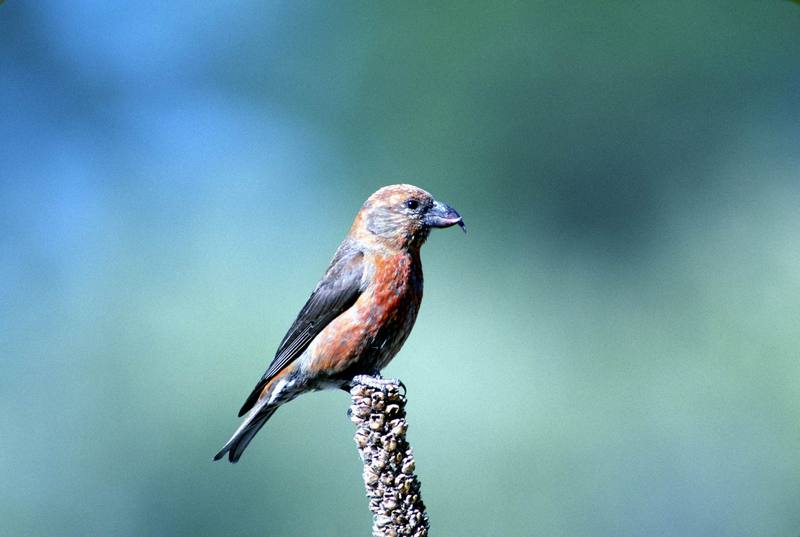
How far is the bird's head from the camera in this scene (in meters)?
2.82

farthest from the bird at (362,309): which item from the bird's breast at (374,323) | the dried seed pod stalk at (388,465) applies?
the dried seed pod stalk at (388,465)

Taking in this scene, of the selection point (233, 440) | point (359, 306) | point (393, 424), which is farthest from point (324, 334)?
point (393, 424)

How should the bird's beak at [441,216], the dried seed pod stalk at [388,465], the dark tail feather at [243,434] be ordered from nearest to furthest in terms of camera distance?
1. the dried seed pod stalk at [388,465]
2. the bird's beak at [441,216]
3. the dark tail feather at [243,434]

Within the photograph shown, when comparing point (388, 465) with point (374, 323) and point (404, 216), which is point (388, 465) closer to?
point (374, 323)

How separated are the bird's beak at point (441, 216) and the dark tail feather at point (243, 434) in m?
0.90

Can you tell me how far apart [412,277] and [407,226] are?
18 cm

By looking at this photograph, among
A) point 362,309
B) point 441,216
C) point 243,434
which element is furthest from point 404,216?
point 243,434

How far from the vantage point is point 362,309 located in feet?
9.18

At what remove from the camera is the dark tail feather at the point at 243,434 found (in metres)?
2.95

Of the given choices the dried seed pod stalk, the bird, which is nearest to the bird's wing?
the bird

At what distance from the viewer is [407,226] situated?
284 cm

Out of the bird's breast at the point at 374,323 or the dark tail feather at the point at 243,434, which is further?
the dark tail feather at the point at 243,434

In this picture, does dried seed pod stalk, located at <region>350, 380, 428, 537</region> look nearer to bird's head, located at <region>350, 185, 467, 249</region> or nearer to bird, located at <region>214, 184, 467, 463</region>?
bird, located at <region>214, 184, 467, 463</region>

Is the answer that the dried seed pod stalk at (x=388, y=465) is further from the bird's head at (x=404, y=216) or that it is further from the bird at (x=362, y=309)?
the bird's head at (x=404, y=216)
